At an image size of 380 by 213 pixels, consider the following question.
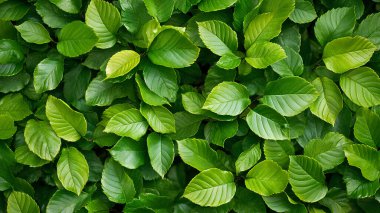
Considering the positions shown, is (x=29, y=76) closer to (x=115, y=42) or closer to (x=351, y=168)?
(x=115, y=42)

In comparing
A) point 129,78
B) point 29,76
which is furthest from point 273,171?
point 29,76

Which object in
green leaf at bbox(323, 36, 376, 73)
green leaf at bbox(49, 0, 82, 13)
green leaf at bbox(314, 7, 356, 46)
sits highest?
green leaf at bbox(49, 0, 82, 13)

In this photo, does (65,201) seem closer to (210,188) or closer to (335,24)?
(210,188)

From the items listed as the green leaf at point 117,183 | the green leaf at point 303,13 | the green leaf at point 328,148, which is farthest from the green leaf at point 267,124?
the green leaf at point 117,183

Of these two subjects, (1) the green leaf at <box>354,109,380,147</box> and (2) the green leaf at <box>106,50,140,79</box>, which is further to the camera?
(1) the green leaf at <box>354,109,380,147</box>

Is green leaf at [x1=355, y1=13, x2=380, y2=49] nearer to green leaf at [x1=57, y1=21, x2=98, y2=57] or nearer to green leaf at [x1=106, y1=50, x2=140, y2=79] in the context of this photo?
green leaf at [x1=106, y1=50, x2=140, y2=79]

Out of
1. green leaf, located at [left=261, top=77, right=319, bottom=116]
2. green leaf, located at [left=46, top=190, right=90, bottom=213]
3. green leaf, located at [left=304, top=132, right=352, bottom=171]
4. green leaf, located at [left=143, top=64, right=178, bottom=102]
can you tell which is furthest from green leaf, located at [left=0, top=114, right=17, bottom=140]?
green leaf, located at [left=304, top=132, right=352, bottom=171]
